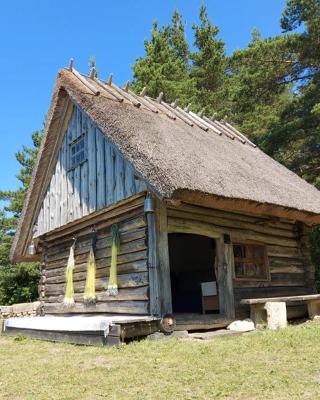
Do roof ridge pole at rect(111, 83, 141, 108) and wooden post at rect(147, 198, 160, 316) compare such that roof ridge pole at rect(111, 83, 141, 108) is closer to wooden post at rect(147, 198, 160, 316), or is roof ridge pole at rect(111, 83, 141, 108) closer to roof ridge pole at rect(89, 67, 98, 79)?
roof ridge pole at rect(89, 67, 98, 79)

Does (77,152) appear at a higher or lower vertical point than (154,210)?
higher

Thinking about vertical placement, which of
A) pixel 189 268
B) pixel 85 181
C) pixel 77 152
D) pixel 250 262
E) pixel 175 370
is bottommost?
pixel 175 370

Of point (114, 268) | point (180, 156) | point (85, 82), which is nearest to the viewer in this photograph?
point (180, 156)

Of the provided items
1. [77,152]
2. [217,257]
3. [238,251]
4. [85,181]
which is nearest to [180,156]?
[217,257]

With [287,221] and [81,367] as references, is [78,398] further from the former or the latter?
[287,221]

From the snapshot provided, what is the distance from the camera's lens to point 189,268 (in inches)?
572

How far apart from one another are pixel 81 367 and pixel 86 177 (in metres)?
5.87

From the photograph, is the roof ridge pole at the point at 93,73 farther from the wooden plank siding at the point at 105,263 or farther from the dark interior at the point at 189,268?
the dark interior at the point at 189,268

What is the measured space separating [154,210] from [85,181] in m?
3.20

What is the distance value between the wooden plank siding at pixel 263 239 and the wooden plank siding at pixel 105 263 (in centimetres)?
89

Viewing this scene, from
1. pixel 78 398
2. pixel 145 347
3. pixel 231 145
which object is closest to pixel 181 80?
pixel 231 145

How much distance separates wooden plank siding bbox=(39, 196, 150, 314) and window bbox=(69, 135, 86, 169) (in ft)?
5.32

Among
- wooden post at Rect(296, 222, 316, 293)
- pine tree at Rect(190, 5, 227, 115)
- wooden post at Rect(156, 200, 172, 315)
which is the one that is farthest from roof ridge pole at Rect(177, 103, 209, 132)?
pine tree at Rect(190, 5, 227, 115)

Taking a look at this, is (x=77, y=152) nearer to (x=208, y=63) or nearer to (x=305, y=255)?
(x=305, y=255)
